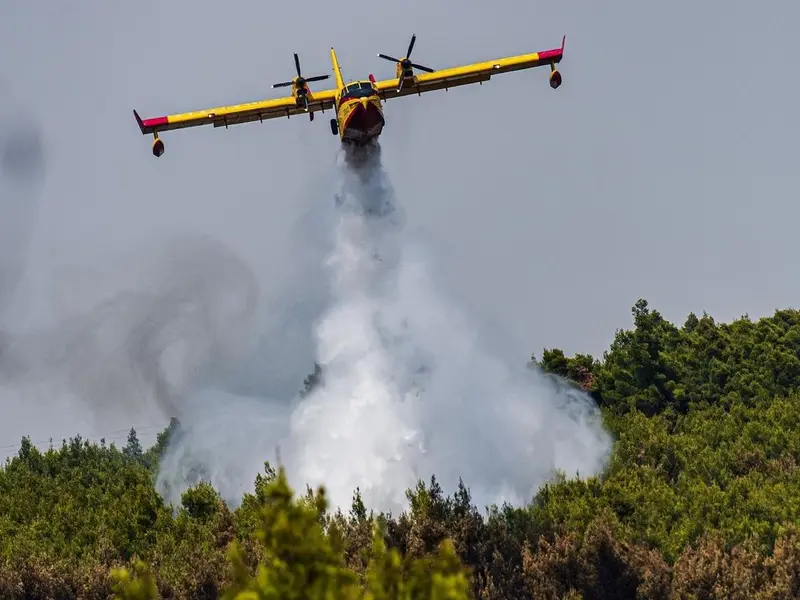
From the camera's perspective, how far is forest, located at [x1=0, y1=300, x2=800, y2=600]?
127ft

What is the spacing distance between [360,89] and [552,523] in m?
18.6

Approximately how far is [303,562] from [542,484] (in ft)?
140

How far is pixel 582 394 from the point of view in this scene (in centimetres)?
6781

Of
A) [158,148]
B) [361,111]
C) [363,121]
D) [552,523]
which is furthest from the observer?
[158,148]

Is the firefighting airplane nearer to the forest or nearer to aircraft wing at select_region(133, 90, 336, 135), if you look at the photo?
aircraft wing at select_region(133, 90, 336, 135)

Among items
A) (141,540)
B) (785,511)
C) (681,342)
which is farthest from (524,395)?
(681,342)

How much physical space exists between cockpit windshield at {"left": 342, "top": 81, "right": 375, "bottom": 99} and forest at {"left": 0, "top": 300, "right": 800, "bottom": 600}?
50.1 ft

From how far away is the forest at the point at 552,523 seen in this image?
38.7 m

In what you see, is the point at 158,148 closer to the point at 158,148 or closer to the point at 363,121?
the point at 158,148

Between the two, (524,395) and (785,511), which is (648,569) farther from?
(524,395)

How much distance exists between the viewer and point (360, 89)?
44188 millimetres

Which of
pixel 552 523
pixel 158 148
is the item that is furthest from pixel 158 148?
pixel 552 523

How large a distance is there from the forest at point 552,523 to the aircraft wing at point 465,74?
636 inches

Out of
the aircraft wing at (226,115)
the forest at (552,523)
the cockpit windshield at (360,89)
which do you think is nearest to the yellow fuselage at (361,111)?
the cockpit windshield at (360,89)
